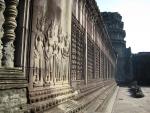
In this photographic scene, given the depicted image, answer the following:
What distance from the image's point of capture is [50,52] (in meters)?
4.62

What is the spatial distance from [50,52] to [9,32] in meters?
1.52

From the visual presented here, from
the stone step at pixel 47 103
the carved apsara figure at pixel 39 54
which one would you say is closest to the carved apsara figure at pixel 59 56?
the stone step at pixel 47 103

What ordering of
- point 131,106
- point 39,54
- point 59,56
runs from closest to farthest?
point 39,54 < point 59,56 < point 131,106

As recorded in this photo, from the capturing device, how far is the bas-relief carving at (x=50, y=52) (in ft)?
13.1

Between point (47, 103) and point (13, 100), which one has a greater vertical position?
point (13, 100)

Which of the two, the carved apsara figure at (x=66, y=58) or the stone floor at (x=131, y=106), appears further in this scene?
the stone floor at (x=131, y=106)

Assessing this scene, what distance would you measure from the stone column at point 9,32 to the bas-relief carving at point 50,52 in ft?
2.14

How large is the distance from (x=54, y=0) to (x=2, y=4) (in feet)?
6.68

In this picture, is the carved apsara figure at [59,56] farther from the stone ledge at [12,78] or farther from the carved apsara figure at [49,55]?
the stone ledge at [12,78]

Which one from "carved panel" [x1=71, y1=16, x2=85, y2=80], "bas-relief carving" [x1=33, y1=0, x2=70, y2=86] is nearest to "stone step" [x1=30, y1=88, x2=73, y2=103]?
"bas-relief carving" [x1=33, y1=0, x2=70, y2=86]

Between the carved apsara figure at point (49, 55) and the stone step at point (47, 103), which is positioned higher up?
the carved apsara figure at point (49, 55)

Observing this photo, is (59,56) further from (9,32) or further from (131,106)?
(131,106)

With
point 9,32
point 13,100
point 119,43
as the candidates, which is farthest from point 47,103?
point 119,43

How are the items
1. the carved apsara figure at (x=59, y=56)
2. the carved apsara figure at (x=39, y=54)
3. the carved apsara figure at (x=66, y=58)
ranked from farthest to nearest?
the carved apsara figure at (x=66, y=58) < the carved apsara figure at (x=59, y=56) < the carved apsara figure at (x=39, y=54)
